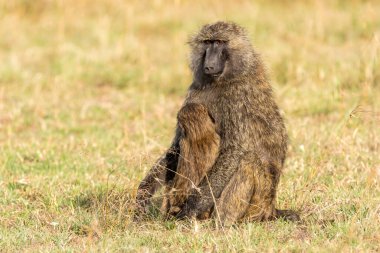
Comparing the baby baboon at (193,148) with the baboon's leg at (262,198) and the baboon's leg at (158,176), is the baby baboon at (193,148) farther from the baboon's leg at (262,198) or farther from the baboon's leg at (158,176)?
the baboon's leg at (262,198)

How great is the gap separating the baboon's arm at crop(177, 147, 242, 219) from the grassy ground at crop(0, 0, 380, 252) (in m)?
0.21

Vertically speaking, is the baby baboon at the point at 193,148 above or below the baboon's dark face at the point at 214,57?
below

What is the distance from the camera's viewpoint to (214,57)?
4789 millimetres

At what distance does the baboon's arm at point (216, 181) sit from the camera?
4.55 metres

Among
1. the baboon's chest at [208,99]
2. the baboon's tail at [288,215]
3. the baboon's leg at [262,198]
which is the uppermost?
the baboon's chest at [208,99]

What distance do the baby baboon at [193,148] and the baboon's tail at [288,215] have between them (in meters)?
0.42

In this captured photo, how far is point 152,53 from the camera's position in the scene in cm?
972

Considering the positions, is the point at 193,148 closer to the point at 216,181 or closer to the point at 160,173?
the point at 216,181

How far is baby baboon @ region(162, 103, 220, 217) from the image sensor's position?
14.8 feet

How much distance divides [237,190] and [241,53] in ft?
2.97

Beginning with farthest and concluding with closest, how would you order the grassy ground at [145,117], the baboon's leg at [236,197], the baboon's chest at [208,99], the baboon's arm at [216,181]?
the baboon's chest at [208,99] → the baboon's arm at [216,181] → the baboon's leg at [236,197] → the grassy ground at [145,117]

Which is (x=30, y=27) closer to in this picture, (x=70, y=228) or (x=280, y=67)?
(x=280, y=67)

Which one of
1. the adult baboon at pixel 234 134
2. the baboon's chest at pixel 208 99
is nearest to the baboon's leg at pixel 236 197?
the adult baboon at pixel 234 134

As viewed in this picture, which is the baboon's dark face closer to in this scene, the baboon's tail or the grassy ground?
the grassy ground
